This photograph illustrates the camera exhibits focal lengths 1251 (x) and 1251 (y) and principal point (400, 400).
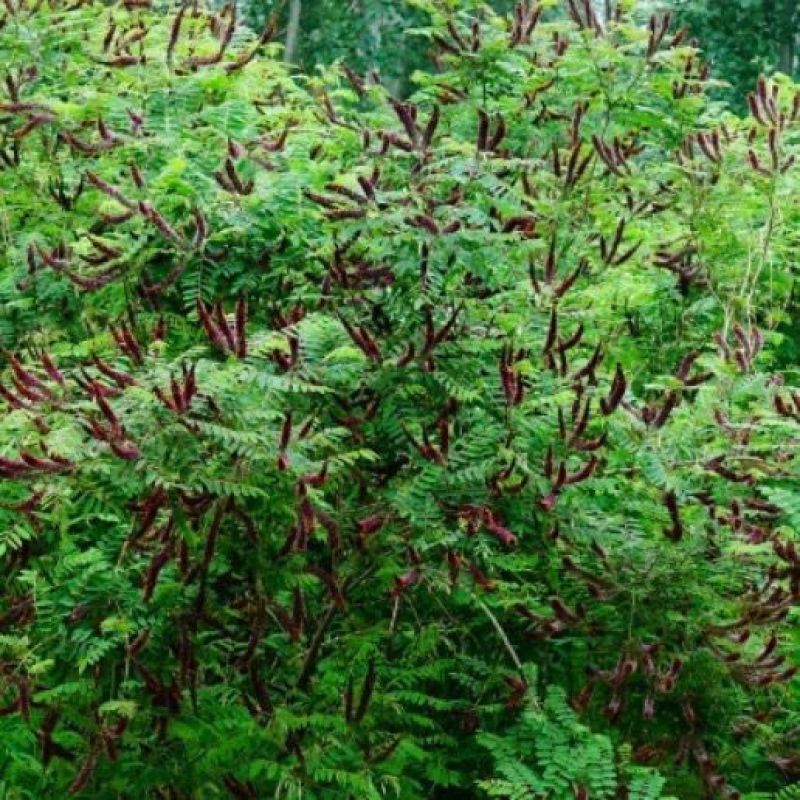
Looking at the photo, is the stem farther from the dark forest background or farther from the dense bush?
the dense bush

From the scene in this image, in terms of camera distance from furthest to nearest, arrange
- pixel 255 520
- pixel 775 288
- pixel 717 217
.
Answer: pixel 775 288 → pixel 717 217 → pixel 255 520

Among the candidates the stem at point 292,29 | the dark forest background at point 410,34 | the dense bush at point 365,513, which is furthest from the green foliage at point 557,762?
the stem at point 292,29

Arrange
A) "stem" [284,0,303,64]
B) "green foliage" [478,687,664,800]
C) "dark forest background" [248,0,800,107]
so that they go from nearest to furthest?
"green foliage" [478,687,664,800] < "dark forest background" [248,0,800,107] < "stem" [284,0,303,64]

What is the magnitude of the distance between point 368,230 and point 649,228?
289 centimetres

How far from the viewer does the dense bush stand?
11.1ft

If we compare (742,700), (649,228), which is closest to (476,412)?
(742,700)

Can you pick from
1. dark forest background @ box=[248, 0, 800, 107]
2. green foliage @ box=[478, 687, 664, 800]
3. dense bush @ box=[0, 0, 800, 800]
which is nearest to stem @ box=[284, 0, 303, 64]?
dark forest background @ box=[248, 0, 800, 107]

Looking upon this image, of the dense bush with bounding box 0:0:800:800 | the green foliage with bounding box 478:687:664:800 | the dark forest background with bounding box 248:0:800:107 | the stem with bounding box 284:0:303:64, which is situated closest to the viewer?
the dense bush with bounding box 0:0:800:800

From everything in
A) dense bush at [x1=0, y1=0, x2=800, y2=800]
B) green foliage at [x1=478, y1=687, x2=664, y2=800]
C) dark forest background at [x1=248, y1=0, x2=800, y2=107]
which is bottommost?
green foliage at [x1=478, y1=687, x2=664, y2=800]

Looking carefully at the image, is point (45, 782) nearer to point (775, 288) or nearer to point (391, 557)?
point (391, 557)

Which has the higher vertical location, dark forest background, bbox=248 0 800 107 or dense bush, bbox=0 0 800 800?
dark forest background, bbox=248 0 800 107

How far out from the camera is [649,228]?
6473 millimetres

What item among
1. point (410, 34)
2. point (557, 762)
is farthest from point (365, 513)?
point (410, 34)

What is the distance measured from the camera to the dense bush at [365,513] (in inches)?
134
